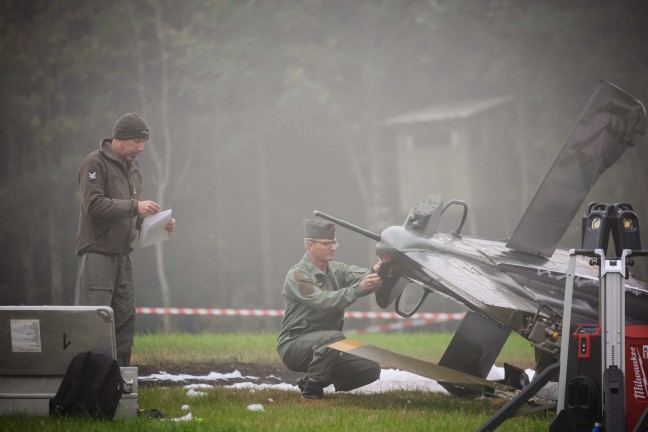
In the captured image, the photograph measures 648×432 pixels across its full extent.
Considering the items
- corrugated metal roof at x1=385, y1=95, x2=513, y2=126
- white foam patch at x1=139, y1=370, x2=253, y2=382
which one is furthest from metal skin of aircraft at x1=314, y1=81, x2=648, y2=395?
corrugated metal roof at x1=385, y1=95, x2=513, y2=126

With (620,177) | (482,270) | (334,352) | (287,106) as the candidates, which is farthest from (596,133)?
(287,106)

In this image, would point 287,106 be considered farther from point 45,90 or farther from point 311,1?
point 45,90

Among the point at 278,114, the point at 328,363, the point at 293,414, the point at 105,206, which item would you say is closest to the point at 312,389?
the point at 328,363

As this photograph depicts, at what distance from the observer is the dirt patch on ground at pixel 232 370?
30.5 ft

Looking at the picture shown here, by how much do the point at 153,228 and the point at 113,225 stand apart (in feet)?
1.13

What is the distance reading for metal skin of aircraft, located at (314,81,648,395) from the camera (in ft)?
23.3

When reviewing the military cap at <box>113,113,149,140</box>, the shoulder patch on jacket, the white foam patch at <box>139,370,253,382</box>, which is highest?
the military cap at <box>113,113,149,140</box>

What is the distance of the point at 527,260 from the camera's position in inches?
307

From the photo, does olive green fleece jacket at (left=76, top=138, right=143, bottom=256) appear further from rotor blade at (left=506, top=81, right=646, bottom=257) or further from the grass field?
rotor blade at (left=506, top=81, right=646, bottom=257)

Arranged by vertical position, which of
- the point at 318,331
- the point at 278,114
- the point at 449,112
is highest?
the point at 278,114

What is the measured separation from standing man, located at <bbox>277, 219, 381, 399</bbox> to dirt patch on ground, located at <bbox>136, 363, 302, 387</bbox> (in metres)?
1.31

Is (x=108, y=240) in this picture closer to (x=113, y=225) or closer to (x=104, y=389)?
(x=113, y=225)

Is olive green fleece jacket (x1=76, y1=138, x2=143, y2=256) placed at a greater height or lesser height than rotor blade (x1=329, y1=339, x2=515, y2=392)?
greater

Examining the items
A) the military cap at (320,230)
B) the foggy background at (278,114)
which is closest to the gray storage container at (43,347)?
the military cap at (320,230)
